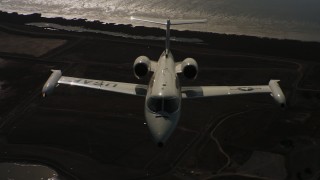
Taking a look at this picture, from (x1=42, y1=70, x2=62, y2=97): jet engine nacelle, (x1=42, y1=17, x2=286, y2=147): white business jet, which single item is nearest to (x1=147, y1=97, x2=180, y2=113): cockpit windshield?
(x1=42, y1=17, x2=286, y2=147): white business jet

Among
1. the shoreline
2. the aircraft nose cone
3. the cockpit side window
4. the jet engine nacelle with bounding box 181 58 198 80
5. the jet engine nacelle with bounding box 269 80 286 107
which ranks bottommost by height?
the aircraft nose cone

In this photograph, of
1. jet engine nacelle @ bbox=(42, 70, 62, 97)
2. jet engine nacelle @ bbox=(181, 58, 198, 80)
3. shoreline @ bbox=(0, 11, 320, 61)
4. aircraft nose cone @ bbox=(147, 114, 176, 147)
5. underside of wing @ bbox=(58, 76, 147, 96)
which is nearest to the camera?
aircraft nose cone @ bbox=(147, 114, 176, 147)

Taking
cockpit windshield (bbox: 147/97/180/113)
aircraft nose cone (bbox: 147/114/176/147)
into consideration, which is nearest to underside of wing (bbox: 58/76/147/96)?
cockpit windshield (bbox: 147/97/180/113)

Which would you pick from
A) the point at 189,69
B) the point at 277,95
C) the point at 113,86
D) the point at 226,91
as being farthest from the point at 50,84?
the point at 277,95

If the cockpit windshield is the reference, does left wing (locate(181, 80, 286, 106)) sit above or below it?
above

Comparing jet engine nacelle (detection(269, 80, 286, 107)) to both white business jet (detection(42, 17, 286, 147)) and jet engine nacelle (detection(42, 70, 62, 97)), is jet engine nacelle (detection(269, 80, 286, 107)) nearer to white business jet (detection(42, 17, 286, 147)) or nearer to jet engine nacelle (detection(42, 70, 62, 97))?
white business jet (detection(42, 17, 286, 147))

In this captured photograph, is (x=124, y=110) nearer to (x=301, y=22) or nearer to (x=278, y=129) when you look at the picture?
(x=278, y=129)

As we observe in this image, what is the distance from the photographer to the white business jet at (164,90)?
26.6 metres

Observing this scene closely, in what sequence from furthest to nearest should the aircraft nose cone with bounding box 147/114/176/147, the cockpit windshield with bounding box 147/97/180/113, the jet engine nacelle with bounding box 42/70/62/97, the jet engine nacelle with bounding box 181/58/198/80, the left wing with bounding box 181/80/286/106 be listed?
the jet engine nacelle with bounding box 181/58/198/80 → the jet engine nacelle with bounding box 42/70/62/97 → the left wing with bounding box 181/80/286/106 → the cockpit windshield with bounding box 147/97/180/113 → the aircraft nose cone with bounding box 147/114/176/147

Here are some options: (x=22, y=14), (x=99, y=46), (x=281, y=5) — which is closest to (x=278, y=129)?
(x=99, y=46)

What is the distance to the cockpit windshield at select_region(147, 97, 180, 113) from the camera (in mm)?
26970

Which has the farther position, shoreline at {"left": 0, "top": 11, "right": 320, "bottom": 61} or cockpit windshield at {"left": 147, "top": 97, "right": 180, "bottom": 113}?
shoreline at {"left": 0, "top": 11, "right": 320, "bottom": 61}

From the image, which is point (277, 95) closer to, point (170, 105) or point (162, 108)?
point (170, 105)

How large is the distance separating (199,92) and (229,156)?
5.03 metres
